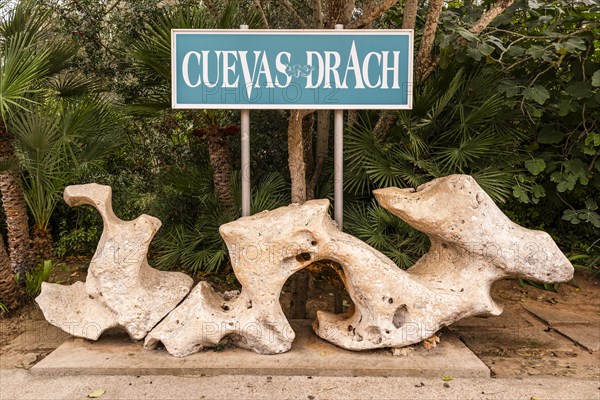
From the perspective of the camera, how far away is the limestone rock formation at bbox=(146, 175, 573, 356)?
3.59 meters

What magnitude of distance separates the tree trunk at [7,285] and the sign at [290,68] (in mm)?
2097

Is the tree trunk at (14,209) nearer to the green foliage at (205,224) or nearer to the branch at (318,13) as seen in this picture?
the green foliage at (205,224)

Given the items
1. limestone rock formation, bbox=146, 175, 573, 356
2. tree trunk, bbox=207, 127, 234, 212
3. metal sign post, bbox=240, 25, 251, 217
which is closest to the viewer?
limestone rock formation, bbox=146, 175, 573, 356

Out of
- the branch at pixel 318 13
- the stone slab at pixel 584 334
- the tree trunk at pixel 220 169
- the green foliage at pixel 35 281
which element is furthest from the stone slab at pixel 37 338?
the stone slab at pixel 584 334

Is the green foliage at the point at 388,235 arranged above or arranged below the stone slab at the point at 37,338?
above

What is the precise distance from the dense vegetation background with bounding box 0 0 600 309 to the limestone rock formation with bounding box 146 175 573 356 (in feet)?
2.95

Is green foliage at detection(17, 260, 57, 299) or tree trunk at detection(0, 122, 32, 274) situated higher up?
tree trunk at detection(0, 122, 32, 274)

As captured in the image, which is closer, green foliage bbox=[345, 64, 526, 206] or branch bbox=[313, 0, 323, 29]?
green foliage bbox=[345, 64, 526, 206]

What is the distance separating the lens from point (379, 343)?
3633 millimetres

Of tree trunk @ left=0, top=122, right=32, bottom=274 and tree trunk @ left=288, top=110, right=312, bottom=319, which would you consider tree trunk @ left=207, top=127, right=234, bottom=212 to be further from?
tree trunk @ left=0, top=122, right=32, bottom=274

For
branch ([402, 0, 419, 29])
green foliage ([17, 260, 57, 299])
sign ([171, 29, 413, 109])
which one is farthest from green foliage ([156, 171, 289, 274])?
branch ([402, 0, 419, 29])

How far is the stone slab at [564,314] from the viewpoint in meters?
4.75

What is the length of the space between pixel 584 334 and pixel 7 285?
481 cm

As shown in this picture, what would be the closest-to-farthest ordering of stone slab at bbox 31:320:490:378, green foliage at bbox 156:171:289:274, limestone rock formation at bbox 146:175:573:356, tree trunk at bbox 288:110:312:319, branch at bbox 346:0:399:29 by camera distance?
stone slab at bbox 31:320:490:378, limestone rock formation at bbox 146:175:573:356, tree trunk at bbox 288:110:312:319, branch at bbox 346:0:399:29, green foliage at bbox 156:171:289:274
